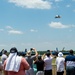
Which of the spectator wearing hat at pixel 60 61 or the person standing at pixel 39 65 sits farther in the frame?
the spectator wearing hat at pixel 60 61

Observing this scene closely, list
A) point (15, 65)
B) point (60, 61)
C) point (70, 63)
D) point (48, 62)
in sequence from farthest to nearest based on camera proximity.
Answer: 1. point (60, 61)
2. point (48, 62)
3. point (70, 63)
4. point (15, 65)

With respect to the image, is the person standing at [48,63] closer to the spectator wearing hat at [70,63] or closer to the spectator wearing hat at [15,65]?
the spectator wearing hat at [70,63]

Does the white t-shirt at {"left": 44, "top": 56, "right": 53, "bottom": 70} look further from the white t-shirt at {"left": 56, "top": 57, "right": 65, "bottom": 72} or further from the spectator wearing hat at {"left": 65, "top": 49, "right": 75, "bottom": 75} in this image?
the white t-shirt at {"left": 56, "top": 57, "right": 65, "bottom": 72}

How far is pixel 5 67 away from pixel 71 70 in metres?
5.35

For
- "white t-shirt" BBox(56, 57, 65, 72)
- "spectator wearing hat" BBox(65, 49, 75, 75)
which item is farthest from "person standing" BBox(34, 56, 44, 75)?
"white t-shirt" BBox(56, 57, 65, 72)

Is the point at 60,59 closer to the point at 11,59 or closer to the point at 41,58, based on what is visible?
the point at 41,58

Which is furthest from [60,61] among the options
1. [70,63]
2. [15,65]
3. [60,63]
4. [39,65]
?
[15,65]

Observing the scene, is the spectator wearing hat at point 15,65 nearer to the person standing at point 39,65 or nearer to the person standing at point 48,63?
the person standing at point 39,65

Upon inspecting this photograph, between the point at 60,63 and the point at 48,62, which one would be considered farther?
the point at 60,63

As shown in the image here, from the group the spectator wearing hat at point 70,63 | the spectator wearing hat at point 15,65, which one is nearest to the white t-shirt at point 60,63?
the spectator wearing hat at point 70,63

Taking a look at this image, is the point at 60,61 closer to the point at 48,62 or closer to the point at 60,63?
the point at 60,63

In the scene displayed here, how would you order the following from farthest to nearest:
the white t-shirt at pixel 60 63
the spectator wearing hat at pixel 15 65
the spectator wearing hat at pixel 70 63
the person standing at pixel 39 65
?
the white t-shirt at pixel 60 63
the spectator wearing hat at pixel 70 63
the person standing at pixel 39 65
the spectator wearing hat at pixel 15 65

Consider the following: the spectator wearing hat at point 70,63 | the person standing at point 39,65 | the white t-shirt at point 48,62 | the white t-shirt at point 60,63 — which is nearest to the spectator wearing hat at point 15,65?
the person standing at point 39,65

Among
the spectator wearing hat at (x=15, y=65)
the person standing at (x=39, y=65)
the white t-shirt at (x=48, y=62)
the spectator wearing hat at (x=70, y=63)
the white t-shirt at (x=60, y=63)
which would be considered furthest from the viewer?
the white t-shirt at (x=60, y=63)
